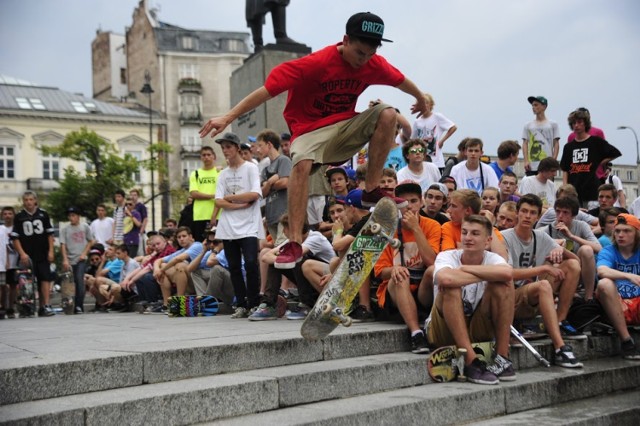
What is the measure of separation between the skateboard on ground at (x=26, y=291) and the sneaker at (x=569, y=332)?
7816 millimetres

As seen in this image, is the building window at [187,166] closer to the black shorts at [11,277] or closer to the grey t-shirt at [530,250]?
the black shorts at [11,277]

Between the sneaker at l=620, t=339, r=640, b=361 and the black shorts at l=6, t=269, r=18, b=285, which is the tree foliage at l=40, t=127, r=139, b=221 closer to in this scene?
the black shorts at l=6, t=269, r=18, b=285

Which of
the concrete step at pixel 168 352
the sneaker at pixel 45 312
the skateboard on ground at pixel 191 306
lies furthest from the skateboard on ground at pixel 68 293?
the concrete step at pixel 168 352

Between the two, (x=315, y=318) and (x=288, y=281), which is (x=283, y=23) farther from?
(x=315, y=318)

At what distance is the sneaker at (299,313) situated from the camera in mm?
7816

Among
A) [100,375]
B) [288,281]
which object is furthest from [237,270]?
[100,375]

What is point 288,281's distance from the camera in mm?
9586

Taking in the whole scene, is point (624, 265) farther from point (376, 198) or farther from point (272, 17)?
point (272, 17)

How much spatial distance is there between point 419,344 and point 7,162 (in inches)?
2314

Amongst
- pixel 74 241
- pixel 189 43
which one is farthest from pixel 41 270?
pixel 189 43

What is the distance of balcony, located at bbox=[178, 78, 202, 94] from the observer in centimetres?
7044

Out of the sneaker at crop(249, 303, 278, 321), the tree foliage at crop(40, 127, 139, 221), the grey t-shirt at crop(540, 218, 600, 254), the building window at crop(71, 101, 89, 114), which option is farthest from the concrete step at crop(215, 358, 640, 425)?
the building window at crop(71, 101, 89, 114)

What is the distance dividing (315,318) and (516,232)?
2603 mm

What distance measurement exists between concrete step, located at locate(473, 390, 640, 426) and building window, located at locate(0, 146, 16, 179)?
193 feet
